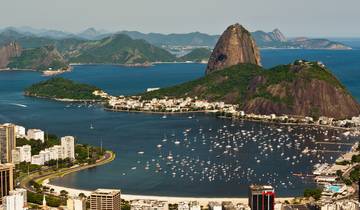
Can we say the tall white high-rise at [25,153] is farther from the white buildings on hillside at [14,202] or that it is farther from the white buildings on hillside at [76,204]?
the white buildings on hillside at [14,202]

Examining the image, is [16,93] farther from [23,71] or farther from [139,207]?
[139,207]

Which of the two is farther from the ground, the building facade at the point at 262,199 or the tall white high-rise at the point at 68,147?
the building facade at the point at 262,199

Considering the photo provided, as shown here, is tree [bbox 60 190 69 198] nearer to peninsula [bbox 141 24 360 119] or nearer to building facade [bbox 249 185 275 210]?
building facade [bbox 249 185 275 210]

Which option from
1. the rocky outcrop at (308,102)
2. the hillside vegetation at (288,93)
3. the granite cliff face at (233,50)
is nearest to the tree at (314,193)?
the rocky outcrop at (308,102)

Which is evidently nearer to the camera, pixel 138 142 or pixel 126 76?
pixel 138 142

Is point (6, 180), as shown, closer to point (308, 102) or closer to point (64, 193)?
point (64, 193)

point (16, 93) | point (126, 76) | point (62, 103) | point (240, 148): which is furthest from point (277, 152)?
point (126, 76)
